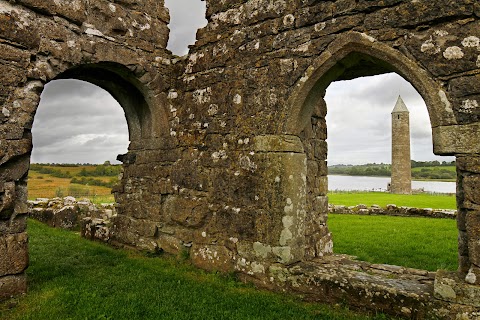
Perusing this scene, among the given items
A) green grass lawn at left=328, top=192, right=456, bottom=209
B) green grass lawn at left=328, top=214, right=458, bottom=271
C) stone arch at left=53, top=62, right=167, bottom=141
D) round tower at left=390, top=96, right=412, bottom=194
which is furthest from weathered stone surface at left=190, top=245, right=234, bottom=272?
round tower at left=390, top=96, right=412, bottom=194

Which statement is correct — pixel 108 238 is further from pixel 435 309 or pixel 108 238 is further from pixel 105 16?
pixel 435 309

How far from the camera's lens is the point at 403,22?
3867 millimetres

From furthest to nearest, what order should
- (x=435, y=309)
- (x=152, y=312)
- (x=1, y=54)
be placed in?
(x=1, y=54)
(x=152, y=312)
(x=435, y=309)

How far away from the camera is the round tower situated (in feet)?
102

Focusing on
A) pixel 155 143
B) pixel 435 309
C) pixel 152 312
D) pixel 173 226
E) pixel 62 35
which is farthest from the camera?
pixel 155 143

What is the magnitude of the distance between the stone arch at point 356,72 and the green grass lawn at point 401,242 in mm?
3231

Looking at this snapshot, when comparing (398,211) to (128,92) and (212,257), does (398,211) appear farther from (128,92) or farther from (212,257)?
(128,92)

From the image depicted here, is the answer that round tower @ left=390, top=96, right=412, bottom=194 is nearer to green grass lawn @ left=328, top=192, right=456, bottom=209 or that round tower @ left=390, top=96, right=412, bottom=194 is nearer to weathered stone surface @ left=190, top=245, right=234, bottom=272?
green grass lawn @ left=328, top=192, right=456, bottom=209

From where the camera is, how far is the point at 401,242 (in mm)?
8109

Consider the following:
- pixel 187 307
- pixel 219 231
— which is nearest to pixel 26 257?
pixel 187 307

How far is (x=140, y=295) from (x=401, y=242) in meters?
6.28

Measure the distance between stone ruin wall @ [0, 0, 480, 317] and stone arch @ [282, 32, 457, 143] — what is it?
0.02 metres

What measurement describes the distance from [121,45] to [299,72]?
3124 mm

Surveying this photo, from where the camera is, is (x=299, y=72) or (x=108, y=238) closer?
(x=299, y=72)
